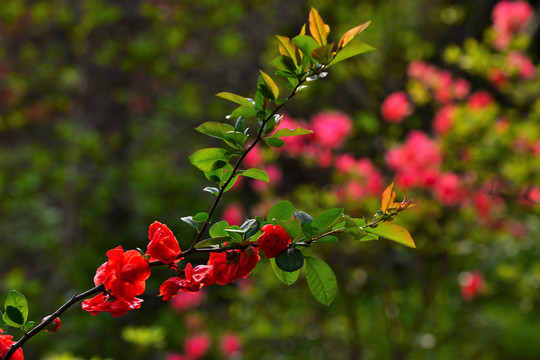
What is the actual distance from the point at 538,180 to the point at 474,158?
25 cm

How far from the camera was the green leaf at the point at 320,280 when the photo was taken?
0.61 m

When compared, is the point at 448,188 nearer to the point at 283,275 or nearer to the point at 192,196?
the point at 283,275

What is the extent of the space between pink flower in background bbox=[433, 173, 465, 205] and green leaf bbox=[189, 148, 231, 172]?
68.4 inches

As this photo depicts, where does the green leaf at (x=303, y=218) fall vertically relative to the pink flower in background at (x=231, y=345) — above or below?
above

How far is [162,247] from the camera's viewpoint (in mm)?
602

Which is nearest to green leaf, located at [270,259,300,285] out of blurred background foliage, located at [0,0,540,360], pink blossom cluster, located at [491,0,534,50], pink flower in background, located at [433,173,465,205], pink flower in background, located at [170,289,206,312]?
blurred background foliage, located at [0,0,540,360]

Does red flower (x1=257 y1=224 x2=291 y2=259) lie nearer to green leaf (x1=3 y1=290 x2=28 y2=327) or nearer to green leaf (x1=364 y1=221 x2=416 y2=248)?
green leaf (x1=364 y1=221 x2=416 y2=248)

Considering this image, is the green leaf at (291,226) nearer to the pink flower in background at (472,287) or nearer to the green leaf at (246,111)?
the green leaf at (246,111)

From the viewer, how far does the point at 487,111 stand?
6.74 feet

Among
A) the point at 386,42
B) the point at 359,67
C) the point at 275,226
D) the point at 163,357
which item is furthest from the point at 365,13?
the point at 275,226

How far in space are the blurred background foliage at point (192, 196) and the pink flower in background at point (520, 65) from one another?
0.24 feet

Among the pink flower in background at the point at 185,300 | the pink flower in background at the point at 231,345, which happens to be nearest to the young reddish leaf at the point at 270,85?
the pink flower in background at the point at 231,345

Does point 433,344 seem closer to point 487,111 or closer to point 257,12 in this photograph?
point 487,111

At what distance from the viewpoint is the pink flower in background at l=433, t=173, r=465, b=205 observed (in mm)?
2203
